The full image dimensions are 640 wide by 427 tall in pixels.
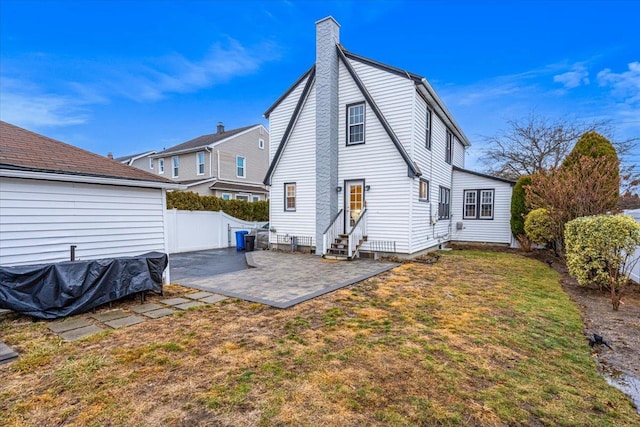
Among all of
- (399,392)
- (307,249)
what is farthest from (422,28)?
(399,392)

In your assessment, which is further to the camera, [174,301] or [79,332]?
[174,301]

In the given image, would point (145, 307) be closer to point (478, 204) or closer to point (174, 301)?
point (174, 301)

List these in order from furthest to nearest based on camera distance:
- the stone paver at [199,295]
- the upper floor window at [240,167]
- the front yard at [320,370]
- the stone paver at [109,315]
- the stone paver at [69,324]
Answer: the upper floor window at [240,167]
the stone paver at [199,295]
the stone paver at [109,315]
the stone paver at [69,324]
the front yard at [320,370]

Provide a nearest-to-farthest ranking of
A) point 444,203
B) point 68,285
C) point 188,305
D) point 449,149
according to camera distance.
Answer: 1. point 68,285
2. point 188,305
3. point 444,203
4. point 449,149

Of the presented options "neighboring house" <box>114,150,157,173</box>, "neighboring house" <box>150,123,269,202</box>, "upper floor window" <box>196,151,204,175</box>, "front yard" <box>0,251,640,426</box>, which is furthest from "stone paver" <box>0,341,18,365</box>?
"neighboring house" <box>114,150,157,173</box>

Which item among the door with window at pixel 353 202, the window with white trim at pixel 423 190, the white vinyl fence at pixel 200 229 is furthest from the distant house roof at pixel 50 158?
the window with white trim at pixel 423 190

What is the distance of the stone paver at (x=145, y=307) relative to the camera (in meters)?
5.34

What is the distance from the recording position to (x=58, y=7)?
10.0m

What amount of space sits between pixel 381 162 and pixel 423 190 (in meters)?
2.17

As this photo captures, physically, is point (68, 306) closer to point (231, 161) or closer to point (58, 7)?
point (58, 7)

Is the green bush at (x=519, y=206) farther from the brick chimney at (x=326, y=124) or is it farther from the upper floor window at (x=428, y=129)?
the brick chimney at (x=326, y=124)

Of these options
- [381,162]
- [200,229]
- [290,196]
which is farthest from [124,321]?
[200,229]

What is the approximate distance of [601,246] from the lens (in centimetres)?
655

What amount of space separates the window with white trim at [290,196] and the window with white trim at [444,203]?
22.2 feet
